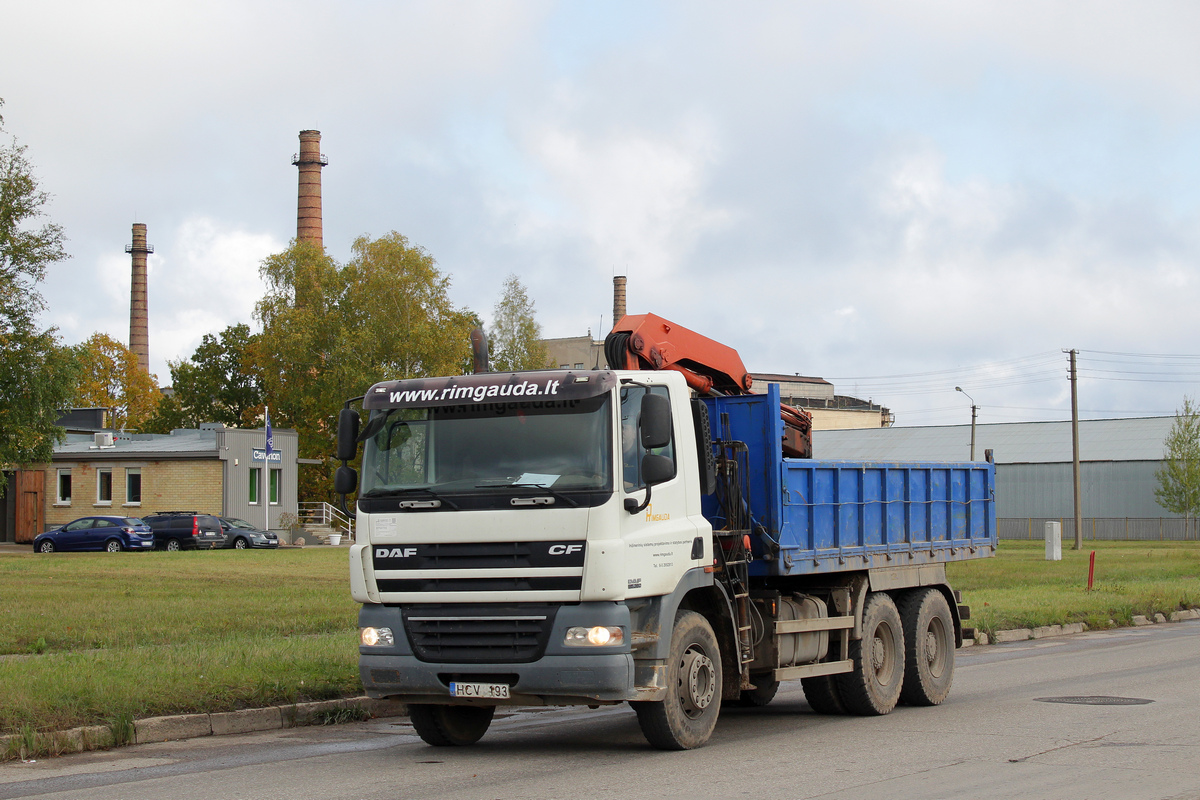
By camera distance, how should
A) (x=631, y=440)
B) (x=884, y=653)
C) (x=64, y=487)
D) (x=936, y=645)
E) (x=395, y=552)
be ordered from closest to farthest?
(x=631, y=440)
(x=395, y=552)
(x=884, y=653)
(x=936, y=645)
(x=64, y=487)

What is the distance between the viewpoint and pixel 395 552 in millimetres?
9258

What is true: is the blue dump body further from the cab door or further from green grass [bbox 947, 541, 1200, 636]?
green grass [bbox 947, 541, 1200, 636]

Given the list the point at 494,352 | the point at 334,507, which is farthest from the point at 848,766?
the point at 494,352

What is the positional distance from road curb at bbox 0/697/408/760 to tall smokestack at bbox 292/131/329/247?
60193 mm

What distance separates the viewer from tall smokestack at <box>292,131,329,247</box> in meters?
69.9

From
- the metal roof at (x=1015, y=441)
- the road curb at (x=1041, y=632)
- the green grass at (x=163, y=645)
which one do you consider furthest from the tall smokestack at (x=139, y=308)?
the road curb at (x=1041, y=632)

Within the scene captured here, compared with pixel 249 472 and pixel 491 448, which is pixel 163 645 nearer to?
pixel 491 448

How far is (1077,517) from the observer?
50.0 metres

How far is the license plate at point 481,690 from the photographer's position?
8.91 meters

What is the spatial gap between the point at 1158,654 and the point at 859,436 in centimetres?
7334

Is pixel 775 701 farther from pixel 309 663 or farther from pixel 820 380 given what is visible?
pixel 820 380

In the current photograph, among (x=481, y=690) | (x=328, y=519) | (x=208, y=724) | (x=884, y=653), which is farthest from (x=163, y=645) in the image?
(x=328, y=519)

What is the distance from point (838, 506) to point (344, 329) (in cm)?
5551

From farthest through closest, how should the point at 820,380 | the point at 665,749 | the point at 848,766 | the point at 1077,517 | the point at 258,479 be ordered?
the point at 820,380
the point at 258,479
the point at 1077,517
the point at 665,749
the point at 848,766
